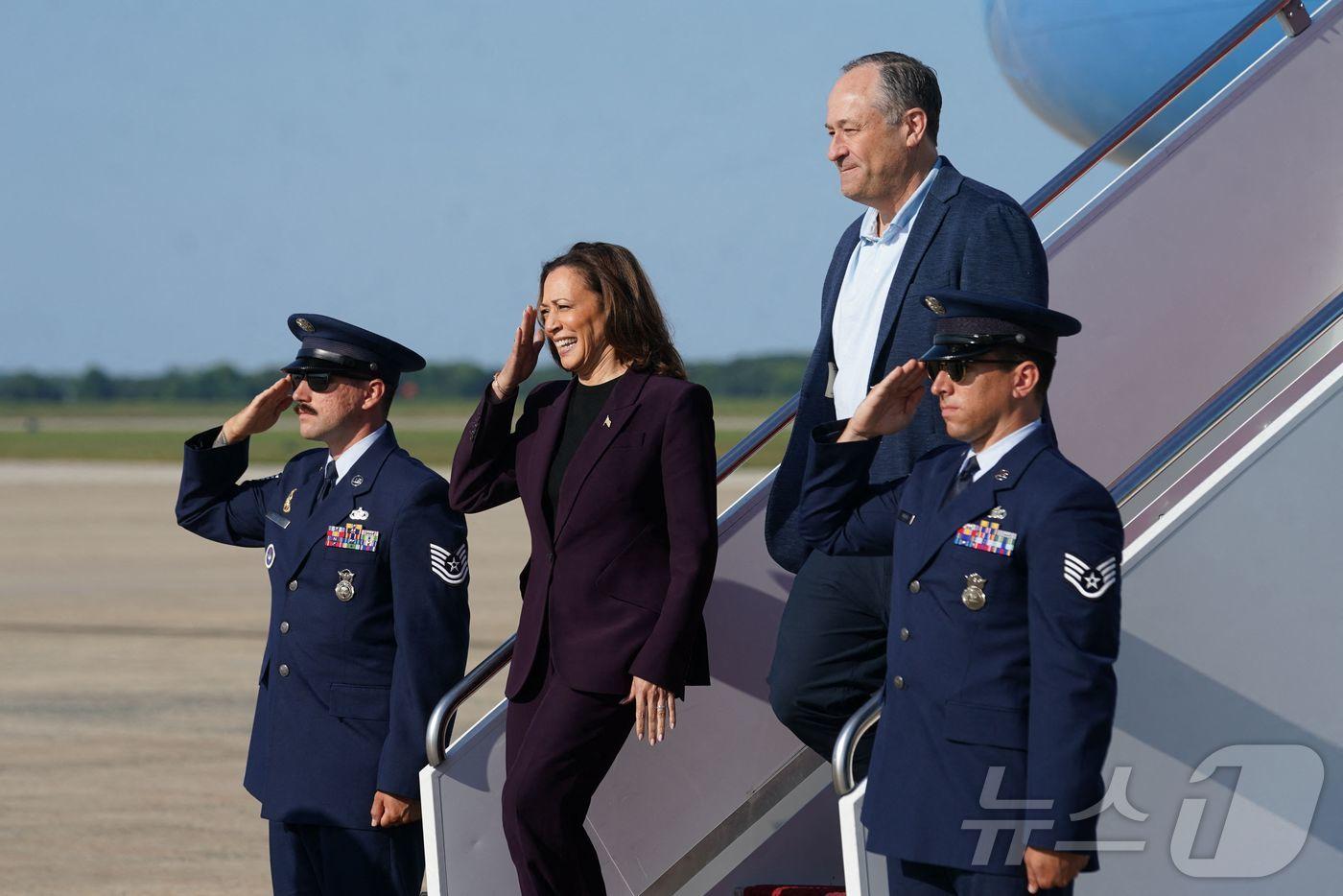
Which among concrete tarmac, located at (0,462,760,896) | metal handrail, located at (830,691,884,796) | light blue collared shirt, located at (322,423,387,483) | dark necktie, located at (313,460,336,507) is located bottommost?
concrete tarmac, located at (0,462,760,896)

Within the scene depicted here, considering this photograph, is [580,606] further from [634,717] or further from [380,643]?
[380,643]

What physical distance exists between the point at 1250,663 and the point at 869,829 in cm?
88

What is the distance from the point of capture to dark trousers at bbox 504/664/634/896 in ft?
12.2

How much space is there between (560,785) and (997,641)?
3.63 ft

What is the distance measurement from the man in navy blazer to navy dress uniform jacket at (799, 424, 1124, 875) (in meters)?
0.45

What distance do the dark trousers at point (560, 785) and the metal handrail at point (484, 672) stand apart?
0.21 metres

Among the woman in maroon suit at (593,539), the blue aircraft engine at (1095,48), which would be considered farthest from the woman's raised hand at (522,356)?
the blue aircraft engine at (1095,48)

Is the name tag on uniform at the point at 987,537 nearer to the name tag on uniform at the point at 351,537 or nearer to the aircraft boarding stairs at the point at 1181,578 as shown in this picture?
the aircraft boarding stairs at the point at 1181,578

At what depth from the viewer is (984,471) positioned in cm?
314

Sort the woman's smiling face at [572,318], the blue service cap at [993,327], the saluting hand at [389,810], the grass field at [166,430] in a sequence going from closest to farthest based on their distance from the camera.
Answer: the blue service cap at [993,327], the woman's smiling face at [572,318], the saluting hand at [389,810], the grass field at [166,430]

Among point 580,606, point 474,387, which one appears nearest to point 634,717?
point 580,606

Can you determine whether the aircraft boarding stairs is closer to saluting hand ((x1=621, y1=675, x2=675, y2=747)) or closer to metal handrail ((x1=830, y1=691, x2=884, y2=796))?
metal handrail ((x1=830, y1=691, x2=884, y2=796))

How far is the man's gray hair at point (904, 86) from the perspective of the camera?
374cm

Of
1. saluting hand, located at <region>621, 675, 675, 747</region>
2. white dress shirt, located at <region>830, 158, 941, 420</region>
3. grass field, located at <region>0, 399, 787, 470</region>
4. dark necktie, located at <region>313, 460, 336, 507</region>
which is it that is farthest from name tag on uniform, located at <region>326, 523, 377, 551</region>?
grass field, located at <region>0, 399, 787, 470</region>
